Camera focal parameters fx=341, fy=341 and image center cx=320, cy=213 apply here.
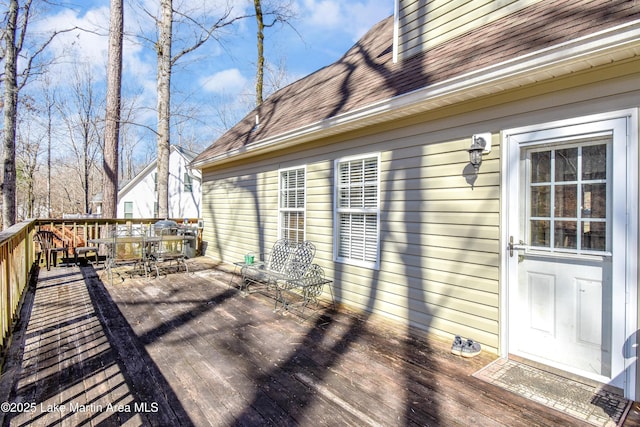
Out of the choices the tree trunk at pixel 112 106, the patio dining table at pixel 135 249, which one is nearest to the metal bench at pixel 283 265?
the patio dining table at pixel 135 249

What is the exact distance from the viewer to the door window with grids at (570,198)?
2.60 metres

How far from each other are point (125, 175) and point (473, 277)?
3342 cm

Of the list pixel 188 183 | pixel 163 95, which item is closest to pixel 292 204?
pixel 163 95

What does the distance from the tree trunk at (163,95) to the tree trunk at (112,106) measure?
39.4 inches

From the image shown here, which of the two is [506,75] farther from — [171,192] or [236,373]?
[171,192]

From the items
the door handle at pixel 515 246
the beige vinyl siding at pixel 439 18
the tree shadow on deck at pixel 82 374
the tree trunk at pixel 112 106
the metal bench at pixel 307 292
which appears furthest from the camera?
the tree trunk at pixel 112 106

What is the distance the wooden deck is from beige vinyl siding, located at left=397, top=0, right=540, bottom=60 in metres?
3.45

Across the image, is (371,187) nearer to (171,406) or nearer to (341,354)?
(341,354)

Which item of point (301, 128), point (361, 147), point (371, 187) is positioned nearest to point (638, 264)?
point (371, 187)

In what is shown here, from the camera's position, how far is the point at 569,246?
2756mm

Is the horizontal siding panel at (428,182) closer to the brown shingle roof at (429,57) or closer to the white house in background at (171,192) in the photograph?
the brown shingle roof at (429,57)

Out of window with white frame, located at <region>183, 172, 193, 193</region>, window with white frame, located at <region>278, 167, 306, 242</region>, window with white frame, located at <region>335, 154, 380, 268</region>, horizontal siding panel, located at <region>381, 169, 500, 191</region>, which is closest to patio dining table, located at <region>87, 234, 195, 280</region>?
window with white frame, located at <region>278, 167, 306, 242</region>

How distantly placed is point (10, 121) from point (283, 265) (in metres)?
8.50

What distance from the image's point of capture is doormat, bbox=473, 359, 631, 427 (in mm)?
2271
